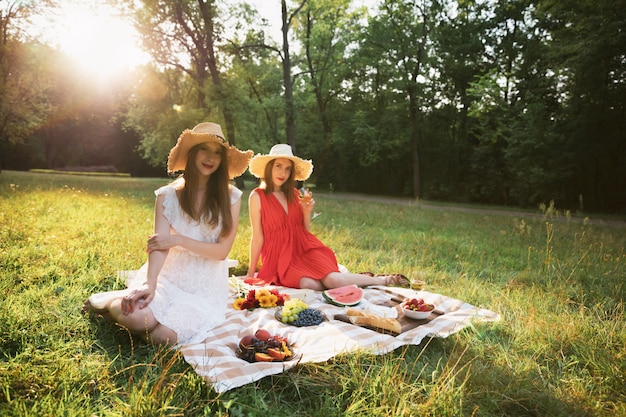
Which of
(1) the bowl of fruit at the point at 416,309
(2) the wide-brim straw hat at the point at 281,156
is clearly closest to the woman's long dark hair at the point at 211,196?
(2) the wide-brim straw hat at the point at 281,156

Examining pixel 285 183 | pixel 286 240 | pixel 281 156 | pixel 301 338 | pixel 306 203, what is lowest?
pixel 301 338

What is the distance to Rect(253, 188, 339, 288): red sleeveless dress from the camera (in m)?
4.53

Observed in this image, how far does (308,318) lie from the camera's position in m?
3.27

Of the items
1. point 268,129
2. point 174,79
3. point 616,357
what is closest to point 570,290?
point 616,357

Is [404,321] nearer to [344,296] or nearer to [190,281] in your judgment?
[344,296]

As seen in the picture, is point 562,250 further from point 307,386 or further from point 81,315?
point 81,315

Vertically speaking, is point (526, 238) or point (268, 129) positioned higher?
point (268, 129)

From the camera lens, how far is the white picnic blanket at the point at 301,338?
2.37 metres

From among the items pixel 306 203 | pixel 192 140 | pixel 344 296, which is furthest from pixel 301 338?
pixel 306 203

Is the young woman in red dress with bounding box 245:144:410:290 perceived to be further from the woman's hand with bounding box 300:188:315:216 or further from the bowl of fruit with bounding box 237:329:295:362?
the bowl of fruit with bounding box 237:329:295:362

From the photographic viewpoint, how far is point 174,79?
24047mm

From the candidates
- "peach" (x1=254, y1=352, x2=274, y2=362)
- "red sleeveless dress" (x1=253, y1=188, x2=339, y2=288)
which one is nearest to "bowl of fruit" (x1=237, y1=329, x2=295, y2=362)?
"peach" (x1=254, y1=352, x2=274, y2=362)

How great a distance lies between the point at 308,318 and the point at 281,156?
84.4 inches

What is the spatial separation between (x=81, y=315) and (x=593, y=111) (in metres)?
19.8
